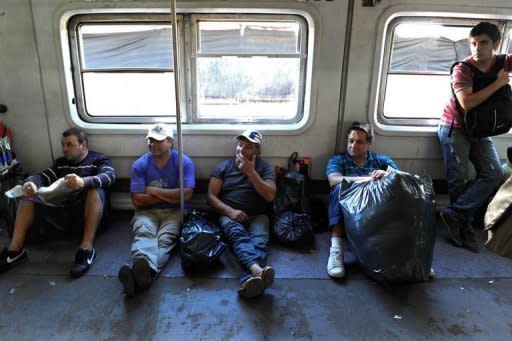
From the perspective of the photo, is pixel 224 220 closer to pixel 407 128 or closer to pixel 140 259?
pixel 140 259

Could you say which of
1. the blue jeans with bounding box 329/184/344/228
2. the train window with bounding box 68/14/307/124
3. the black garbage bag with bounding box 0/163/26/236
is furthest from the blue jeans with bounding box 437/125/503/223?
the black garbage bag with bounding box 0/163/26/236

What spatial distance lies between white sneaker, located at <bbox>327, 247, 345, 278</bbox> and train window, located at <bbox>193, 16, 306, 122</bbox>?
1.29 metres

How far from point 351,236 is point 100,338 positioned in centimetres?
160

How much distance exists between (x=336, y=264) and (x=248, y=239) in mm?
629

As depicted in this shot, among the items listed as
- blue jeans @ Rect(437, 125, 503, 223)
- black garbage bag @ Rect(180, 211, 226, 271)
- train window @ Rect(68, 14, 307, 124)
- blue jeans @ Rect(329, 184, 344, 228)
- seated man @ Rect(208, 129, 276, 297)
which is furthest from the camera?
train window @ Rect(68, 14, 307, 124)

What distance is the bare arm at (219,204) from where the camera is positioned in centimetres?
263

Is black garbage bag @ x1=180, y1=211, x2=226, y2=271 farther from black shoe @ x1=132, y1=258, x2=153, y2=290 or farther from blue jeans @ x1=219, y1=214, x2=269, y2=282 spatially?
black shoe @ x1=132, y1=258, x2=153, y2=290

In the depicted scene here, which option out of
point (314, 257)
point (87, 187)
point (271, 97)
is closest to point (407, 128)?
point (271, 97)

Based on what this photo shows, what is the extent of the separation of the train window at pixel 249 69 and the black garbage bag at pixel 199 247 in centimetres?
119

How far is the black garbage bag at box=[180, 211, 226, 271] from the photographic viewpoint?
2262 mm

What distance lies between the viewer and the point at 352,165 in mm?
2824

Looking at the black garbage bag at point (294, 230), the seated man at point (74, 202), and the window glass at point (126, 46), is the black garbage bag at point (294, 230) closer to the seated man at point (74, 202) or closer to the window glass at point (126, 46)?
the seated man at point (74, 202)

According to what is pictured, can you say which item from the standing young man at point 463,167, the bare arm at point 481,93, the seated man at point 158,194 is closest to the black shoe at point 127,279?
the seated man at point 158,194

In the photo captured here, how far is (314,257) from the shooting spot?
2.56 metres
